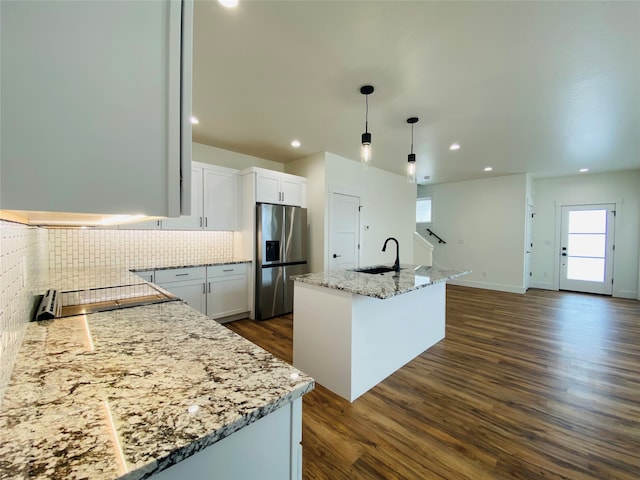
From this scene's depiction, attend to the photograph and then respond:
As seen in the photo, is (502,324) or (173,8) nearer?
(173,8)

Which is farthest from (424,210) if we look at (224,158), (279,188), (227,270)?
(227,270)

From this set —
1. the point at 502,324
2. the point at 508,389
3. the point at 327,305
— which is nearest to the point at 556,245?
the point at 502,324

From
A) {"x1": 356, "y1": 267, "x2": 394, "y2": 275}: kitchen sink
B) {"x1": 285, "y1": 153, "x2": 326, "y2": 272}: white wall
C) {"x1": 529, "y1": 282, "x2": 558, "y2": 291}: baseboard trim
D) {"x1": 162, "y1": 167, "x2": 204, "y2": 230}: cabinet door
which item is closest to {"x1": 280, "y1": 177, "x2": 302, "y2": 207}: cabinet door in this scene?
{"x1": 285, "y1": 153, "x2": 326, "y2": 272}: white wall

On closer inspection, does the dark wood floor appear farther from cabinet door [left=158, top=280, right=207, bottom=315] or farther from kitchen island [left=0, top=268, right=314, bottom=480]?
kitchen island [left=0, top=268, right=314, bottom=480]

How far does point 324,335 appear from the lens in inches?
90.9

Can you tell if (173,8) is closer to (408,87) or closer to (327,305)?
(327,305)

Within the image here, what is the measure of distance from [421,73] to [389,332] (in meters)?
2.30

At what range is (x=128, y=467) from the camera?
499mm

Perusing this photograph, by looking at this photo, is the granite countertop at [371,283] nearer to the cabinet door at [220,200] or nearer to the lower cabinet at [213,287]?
the lower cabinet at [213,287]

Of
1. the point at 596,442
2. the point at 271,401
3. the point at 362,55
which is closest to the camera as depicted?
the point at 271,401

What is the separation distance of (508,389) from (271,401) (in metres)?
2.57

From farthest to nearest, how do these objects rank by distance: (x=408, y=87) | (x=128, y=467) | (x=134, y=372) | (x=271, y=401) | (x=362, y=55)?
1. (x=408, y=87)
2. (x=362, y=55)
3. (x=134, y=372)
4. (x=271, y=401)
5. (x=128, y=467)

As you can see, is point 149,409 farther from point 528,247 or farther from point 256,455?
point 528,247

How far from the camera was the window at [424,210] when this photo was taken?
7766 millimetres
